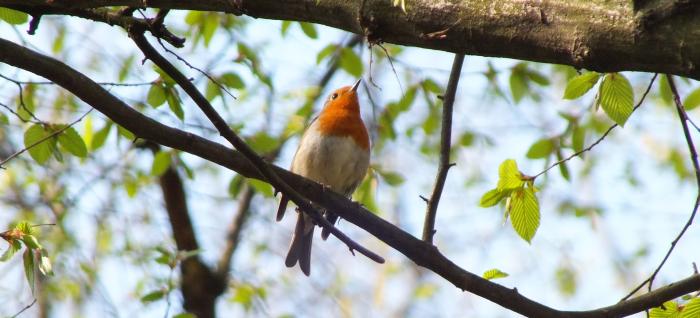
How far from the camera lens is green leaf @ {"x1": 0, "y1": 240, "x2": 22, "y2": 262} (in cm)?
264

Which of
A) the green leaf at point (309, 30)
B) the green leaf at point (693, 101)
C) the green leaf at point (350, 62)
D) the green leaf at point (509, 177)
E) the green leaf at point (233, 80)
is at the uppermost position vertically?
the green leaf at point (350, 62)

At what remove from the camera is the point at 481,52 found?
2117 millimetres

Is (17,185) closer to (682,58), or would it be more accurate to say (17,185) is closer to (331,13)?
(331,13)

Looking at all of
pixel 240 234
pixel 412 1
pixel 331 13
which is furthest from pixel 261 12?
pixel 240 234

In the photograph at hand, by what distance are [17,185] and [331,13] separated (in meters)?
6.16

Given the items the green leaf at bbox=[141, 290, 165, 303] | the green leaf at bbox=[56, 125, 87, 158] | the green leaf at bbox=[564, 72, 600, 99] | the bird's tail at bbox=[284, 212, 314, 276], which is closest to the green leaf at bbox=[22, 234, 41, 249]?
the green leaf at bbox=[56, 125, 87, 158]

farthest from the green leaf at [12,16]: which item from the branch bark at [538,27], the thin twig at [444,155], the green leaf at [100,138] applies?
the thin twig at [444,155]

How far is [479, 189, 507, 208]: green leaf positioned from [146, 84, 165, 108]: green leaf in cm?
150

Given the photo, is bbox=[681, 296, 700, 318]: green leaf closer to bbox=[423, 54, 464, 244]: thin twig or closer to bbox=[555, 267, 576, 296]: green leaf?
bbox=[423, 54, 464, 244]: thin twig

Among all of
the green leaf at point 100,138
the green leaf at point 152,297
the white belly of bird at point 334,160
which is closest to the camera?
the green leaf at point 100,138

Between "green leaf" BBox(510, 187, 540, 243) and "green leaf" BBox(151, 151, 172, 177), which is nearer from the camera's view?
"green leaf" BBox(510, 187, 540, 243)

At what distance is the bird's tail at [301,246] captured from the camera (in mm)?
5648

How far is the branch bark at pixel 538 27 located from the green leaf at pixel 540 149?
2.30 metres

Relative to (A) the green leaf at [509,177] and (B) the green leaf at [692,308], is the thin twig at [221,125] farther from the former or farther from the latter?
(B) the green leaf at [692,308]
